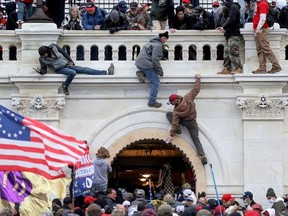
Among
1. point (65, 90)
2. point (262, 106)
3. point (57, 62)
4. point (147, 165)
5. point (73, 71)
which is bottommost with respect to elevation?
point (147, 165)

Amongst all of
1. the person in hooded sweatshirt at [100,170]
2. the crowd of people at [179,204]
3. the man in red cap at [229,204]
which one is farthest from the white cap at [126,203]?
the man in red cap at [229,204]

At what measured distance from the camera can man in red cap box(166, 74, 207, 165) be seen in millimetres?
37031

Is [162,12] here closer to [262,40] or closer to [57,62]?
[262,40]

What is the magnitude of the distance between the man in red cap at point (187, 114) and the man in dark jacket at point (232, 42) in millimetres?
813

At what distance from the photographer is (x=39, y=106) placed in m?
37.3

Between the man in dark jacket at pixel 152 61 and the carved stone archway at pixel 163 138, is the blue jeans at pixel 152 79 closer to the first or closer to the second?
the man in dark jacket at pixel 152 61

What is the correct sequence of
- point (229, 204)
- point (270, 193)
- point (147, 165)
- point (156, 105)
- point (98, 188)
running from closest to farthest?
point (229, 204)
point (270, 193)
point (98, 188)
point (156, 105)
point (147, 165)

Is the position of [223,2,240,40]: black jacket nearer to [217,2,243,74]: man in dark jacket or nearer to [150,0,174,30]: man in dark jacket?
[217,2,243,74]: man in dark jacket

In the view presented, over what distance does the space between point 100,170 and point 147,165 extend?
5303mm

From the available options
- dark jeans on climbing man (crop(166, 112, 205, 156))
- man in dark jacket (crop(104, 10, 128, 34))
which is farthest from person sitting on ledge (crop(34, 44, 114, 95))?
dark jeans on climbing man (crop(166, 112, 205, 156))

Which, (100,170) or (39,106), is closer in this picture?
(100,170)

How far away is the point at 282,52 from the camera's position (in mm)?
37688

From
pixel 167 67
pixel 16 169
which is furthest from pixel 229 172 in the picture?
pixel 16 169

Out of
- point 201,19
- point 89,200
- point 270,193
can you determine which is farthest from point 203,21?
point 89,200
